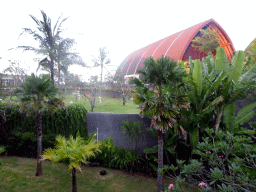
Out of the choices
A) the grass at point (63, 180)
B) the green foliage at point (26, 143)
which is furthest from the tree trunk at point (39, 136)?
the green foliage at point (26, 143)

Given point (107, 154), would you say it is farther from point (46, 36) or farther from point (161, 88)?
point (46, 36)

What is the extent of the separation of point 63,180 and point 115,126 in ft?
8.31

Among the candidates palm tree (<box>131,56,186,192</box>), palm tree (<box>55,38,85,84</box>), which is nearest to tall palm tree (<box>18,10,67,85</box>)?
palm tree (<box>55,38,85,84</box>)

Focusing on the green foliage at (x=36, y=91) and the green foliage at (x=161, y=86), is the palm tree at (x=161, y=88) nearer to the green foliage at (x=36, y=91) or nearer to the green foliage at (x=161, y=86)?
the green foliage at (x=161, y=86)

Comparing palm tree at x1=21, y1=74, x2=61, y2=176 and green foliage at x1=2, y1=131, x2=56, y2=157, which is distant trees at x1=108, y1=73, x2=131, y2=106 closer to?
green foliage at x1=2, y1=131, x2=56, y2=157

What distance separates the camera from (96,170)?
210 inches

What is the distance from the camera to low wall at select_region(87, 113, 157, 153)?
18.1 feet

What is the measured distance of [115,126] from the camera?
6020mm

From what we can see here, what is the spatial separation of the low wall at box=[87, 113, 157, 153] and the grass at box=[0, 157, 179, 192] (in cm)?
106

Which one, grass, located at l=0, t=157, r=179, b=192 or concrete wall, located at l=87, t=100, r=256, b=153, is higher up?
concrete wall, located at l=87, t=100, r=256, b=153

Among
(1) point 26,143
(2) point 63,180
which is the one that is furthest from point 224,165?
(1) point 26,143

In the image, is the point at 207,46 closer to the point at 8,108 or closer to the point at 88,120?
the point at 88,120

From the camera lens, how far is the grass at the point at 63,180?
13.9ft

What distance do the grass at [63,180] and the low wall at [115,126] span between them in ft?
3.47
